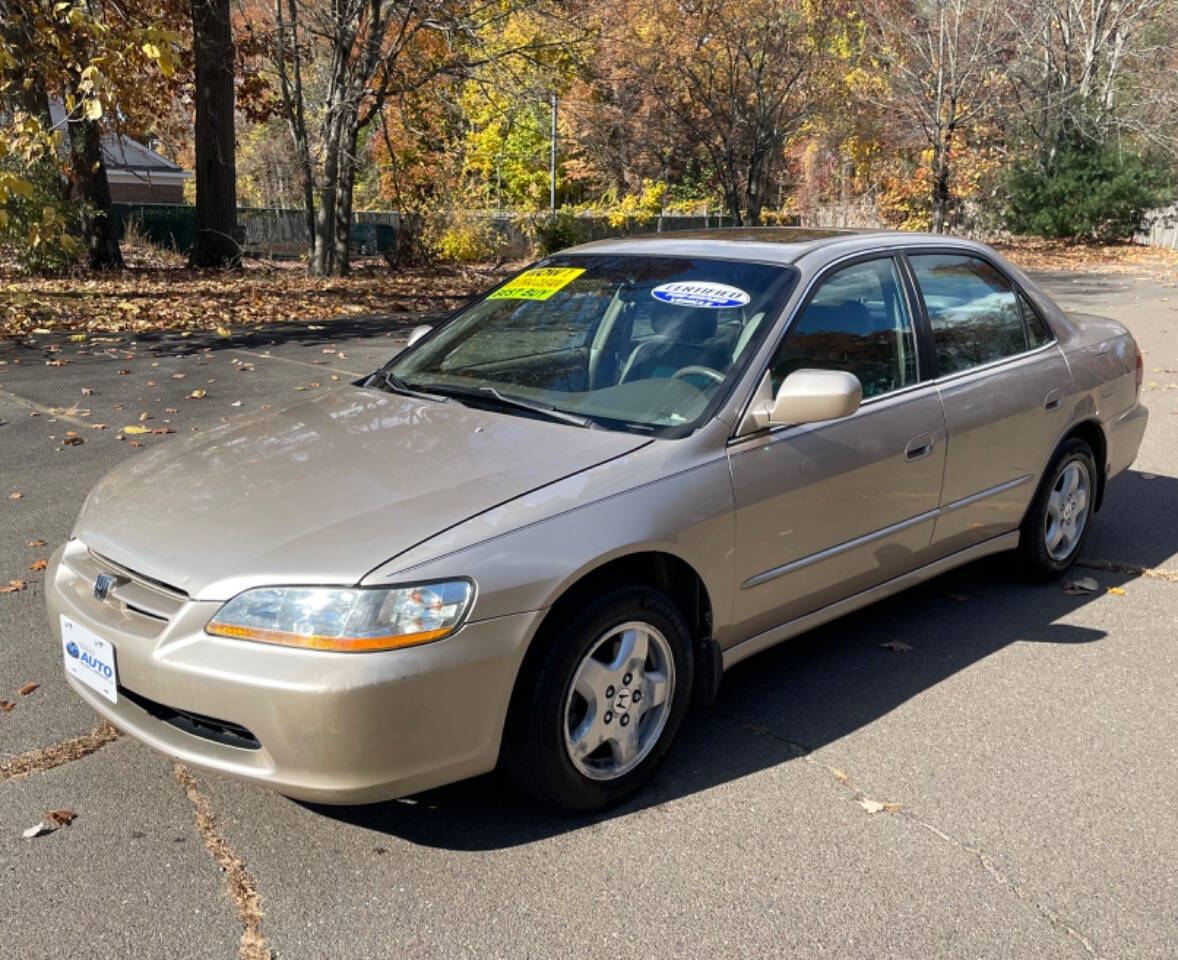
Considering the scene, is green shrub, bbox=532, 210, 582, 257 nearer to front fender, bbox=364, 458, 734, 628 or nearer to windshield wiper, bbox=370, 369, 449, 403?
windshield wiper, bbox=370, 369, 449, 403

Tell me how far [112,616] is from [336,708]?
784 millimetres

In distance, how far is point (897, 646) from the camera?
4.57m

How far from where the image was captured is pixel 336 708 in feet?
8.97

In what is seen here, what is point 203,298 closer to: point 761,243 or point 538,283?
point 538,283

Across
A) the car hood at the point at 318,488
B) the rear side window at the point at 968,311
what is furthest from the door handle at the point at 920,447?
the car hood at the point at 318,488

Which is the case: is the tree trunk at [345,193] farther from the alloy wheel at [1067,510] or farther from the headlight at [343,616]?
the headlight at [343,616]

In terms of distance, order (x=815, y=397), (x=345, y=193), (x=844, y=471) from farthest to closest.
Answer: (x=345, y=193), (x=844, y=471), (x=815, y=397)

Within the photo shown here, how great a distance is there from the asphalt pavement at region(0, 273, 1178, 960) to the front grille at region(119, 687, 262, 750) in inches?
13.8

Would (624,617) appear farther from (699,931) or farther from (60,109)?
(60,109)

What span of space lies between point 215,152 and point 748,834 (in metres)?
19.3

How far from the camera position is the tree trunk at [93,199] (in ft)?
59.7

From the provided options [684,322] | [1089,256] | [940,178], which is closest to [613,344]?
[684,322]

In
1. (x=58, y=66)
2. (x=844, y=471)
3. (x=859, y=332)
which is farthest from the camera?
(x=58, y=66)

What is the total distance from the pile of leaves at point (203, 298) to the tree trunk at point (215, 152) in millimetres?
676
